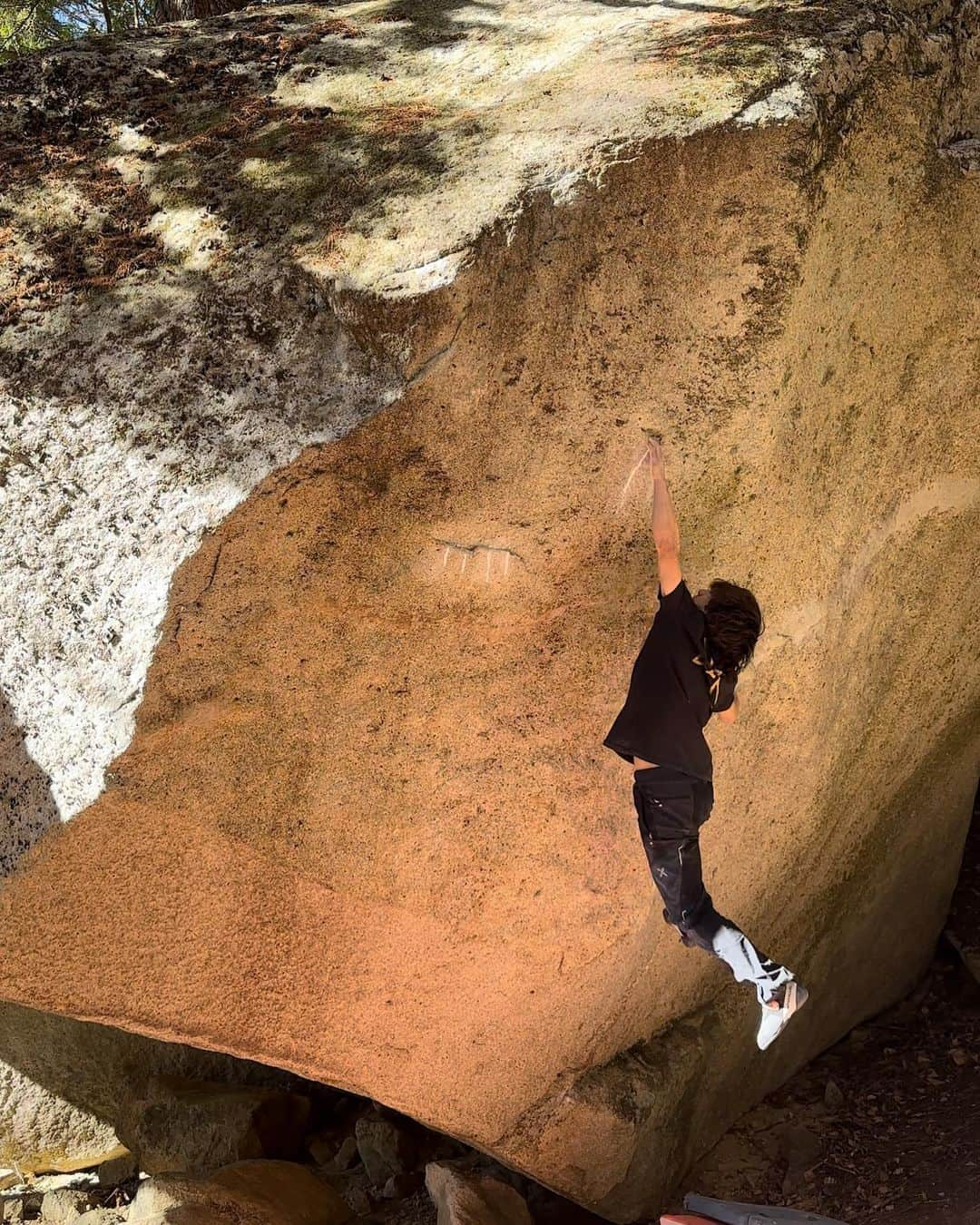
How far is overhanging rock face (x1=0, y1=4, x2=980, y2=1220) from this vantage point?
288 centimetres

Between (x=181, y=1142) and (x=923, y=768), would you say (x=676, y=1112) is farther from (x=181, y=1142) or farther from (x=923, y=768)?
(x=181, y=1142)

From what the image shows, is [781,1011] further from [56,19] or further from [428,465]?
[56,19]

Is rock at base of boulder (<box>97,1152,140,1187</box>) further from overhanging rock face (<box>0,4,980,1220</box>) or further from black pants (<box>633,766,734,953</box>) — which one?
black pants (<box>633,766,734,953</box>)

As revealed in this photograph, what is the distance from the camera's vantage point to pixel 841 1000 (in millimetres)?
5250

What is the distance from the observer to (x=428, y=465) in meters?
2.94

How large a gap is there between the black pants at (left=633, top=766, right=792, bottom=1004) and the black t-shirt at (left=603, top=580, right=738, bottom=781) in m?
0.06

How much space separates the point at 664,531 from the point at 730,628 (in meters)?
0.29

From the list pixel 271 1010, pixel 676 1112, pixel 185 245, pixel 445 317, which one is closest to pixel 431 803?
pixel 271 1010

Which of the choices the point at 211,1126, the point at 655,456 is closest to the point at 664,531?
the point at 655,456

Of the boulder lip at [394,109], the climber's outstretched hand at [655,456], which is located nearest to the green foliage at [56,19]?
the boulder lip at [394,109]

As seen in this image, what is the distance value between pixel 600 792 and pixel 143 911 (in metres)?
1.29

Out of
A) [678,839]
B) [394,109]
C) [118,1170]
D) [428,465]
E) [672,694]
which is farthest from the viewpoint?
[118,1170]

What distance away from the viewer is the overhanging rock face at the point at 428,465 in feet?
9.46

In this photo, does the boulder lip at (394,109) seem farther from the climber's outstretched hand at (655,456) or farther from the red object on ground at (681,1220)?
the red object on ground at (681,1220)
